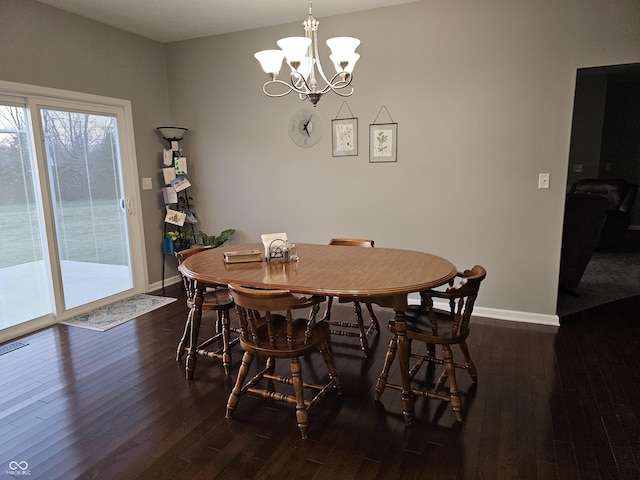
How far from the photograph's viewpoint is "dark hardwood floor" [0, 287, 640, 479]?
6.16ft

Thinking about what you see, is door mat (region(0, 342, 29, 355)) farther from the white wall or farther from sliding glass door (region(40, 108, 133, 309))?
the white wall

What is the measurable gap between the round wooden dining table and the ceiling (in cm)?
221

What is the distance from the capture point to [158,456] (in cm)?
197

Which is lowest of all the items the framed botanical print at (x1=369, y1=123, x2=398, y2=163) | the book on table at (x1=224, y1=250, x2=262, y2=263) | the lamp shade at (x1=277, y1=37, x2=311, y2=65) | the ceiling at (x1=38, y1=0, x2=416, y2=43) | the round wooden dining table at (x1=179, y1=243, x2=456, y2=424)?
the round wooden dining table at (x1=179, y1=243, x2=456, y2=424)

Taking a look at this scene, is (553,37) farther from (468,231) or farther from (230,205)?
(230,205)

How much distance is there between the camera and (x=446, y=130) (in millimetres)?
3621

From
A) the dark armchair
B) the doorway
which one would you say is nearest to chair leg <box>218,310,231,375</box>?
the dark armchair

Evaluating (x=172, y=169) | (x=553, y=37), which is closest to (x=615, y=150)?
(x=553, y=37)

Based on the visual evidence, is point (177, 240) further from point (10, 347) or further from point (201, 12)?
point (201, 12)

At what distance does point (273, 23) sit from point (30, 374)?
3617 mm

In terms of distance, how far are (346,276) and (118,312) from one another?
274 cm

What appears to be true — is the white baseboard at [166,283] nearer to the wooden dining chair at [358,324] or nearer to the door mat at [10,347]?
the door mat at [10,347]

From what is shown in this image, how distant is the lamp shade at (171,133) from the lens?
451 centimetres

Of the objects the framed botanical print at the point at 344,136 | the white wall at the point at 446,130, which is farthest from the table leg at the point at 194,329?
the framed botanical print at the point at 344,136
